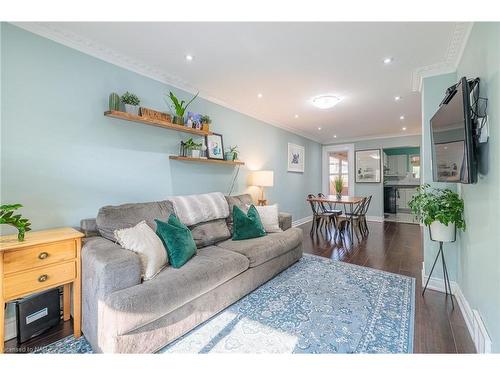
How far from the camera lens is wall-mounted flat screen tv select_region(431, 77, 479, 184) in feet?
5.05

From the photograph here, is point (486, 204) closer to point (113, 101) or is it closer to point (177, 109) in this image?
Answer: point (177, 109)

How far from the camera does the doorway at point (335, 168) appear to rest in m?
7.22

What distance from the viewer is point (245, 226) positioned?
295 centimetres

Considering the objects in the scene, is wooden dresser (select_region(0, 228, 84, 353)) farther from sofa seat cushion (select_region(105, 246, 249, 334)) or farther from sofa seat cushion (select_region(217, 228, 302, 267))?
sofa seat cushion (select_region(217, 228, 302, 267))

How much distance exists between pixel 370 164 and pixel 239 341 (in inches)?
260

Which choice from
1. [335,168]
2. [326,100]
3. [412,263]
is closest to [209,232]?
[326,100]

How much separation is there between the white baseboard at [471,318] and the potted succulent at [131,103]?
11.1 feet

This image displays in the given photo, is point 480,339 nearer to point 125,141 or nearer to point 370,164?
point 125,141

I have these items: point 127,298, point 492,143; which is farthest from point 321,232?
point 127,298

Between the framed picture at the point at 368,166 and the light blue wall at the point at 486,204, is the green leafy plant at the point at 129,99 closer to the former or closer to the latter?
the light blue wall at the point at 486,204

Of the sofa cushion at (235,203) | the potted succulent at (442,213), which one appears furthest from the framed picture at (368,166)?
the sofa cushion at (235,203)

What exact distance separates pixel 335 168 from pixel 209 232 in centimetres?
647

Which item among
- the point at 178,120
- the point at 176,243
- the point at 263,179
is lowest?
the point at 176,243

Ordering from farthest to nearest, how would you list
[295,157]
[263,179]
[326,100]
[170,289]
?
[295,157] < [263,179] < [326,100] < [170,289]
